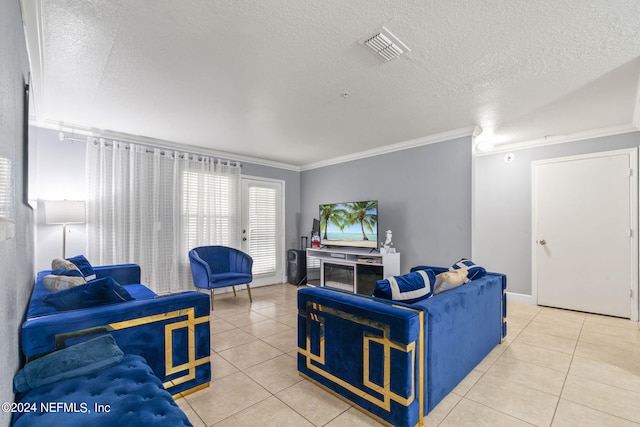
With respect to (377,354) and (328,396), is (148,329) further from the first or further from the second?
(377,354)

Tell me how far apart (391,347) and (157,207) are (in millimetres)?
3939

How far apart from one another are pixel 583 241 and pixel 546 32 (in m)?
3.28

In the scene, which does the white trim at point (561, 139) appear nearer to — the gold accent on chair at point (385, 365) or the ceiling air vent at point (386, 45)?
the ceiling air vent at point (386, 45)

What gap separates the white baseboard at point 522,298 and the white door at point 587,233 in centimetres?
10

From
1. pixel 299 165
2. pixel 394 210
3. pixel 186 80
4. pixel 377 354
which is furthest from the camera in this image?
pixel 299 165

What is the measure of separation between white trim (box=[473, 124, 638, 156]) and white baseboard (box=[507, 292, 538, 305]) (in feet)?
7.30

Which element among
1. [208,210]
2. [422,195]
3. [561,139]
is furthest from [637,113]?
[208,210]

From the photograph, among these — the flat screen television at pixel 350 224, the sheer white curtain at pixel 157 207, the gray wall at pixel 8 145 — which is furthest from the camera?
the flat screen television at pixel 350 224

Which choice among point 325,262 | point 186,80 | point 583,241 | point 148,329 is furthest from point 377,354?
point 583,241

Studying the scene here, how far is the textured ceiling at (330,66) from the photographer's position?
172 cm

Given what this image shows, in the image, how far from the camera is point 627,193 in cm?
360

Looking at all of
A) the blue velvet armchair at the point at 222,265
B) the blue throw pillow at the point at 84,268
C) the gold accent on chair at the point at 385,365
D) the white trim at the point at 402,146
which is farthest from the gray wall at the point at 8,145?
the white trim at the point at 402,146

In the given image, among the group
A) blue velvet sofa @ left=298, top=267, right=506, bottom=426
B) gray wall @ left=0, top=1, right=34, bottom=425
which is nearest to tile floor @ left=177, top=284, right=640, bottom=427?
blue velvet sofa @ left=298, top=267, right=506, bottom=426

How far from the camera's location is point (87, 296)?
5.84 feet
